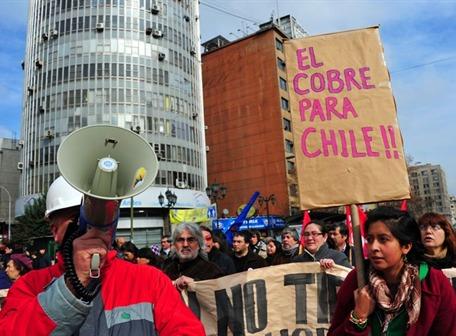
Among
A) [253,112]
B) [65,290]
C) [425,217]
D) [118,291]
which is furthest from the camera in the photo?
[253,112]

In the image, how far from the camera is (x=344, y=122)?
2.79 metres

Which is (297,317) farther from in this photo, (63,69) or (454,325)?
(63,69)

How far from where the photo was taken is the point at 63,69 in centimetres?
4269

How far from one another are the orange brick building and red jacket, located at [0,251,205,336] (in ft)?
165

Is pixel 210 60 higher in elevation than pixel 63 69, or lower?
higher

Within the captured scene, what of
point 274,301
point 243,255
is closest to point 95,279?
point 274,301

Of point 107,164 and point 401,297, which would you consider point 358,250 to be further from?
point 107,164

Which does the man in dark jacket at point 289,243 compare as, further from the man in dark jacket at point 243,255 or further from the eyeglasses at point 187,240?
the eyeglasses at point 187,240

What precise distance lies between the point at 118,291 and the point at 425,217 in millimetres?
3030

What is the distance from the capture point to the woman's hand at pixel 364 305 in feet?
7.22

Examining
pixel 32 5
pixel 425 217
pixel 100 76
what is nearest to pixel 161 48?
pixel 100 76

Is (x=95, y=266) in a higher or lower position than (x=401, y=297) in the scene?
higher

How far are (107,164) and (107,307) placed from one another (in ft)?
1.67

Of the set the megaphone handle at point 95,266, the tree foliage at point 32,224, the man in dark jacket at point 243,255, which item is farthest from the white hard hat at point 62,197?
the tree foliage at point 32,224
